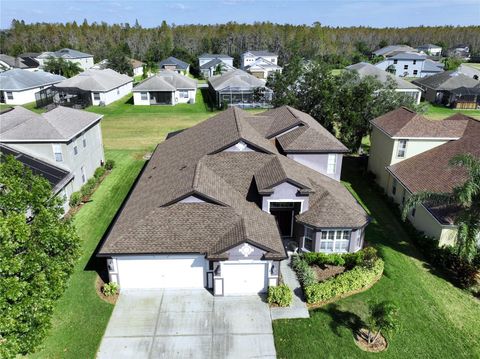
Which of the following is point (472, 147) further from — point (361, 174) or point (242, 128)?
point (242, 128)

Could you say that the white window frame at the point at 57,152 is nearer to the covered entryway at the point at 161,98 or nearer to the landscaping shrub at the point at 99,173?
the landscaping shrub at the point at 99,173

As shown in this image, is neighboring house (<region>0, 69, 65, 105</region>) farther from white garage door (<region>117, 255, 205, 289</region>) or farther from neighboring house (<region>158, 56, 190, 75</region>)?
white garage door (<region>117, 255, 205, 289</region>)

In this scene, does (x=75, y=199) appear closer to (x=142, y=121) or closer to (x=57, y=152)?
(x=57, y=152)

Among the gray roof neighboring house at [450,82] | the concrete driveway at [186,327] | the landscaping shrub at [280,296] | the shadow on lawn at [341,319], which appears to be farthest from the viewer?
the gray roof neighboring house at [450,82]

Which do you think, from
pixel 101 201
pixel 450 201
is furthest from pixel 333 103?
pixel 101 201

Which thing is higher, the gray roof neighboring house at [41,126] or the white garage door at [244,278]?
the gray roof neighboring house at [41,126]

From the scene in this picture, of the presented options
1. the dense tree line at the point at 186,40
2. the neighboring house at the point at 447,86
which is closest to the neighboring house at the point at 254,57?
the dense tree line at the point at 186,40
